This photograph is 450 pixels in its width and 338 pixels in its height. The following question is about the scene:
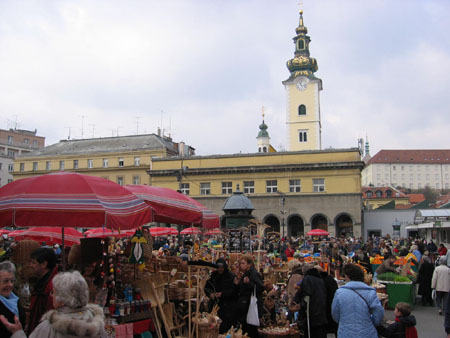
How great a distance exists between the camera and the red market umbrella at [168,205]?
8375 mm

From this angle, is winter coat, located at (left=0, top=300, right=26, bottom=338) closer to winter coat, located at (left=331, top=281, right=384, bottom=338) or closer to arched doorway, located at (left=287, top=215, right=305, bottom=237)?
winter coat, located at (left=331, top=281, right=384, bottom=338)

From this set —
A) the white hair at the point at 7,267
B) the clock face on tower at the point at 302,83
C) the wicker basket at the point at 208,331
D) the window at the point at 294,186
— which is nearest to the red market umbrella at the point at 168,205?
the wicker basket at the point at 208,331

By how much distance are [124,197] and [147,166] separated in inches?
2018

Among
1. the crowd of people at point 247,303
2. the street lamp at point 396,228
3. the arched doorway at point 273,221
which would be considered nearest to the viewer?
the crowd of people at point 247,303

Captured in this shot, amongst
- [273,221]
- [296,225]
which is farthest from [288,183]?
[296,225]

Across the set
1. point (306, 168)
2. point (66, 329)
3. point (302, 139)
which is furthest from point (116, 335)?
point (302, 139)

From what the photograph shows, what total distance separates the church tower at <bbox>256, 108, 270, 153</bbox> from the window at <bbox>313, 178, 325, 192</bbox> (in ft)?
113

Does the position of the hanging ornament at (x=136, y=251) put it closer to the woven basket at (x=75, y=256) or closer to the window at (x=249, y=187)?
the woven basket at (x=75, y=256)

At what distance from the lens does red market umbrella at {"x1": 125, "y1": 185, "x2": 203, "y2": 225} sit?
838cm

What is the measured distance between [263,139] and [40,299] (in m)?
77.6

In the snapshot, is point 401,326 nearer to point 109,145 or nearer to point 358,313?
point 358,313

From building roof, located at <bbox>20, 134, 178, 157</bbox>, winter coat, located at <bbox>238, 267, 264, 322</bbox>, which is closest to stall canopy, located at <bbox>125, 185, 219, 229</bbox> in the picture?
winter coat, located at <bbox>238, 267, 264, 322</bbox>

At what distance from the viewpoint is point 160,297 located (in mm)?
7801

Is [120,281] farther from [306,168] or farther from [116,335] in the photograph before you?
[306,168]
